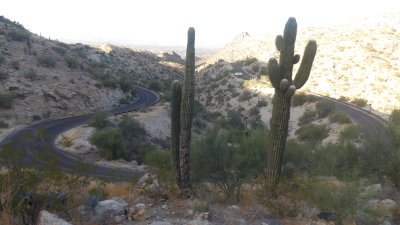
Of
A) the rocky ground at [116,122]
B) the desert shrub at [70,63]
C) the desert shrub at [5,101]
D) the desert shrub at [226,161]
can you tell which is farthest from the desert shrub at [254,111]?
the desert shrub at [226,161]

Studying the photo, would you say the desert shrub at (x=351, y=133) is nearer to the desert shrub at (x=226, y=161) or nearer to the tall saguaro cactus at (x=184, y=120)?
the desert shrub at (x=226, y=161)

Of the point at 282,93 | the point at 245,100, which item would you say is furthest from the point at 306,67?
the point at 245,100

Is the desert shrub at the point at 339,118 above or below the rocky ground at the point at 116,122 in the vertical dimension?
above

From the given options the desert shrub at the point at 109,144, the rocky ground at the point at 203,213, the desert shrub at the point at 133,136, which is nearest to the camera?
the rocky ground at the point at 203,213

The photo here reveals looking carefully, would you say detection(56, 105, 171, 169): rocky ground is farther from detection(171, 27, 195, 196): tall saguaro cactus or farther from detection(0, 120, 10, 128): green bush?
detection(171, 27, 195, 196): tall saguaro cactus

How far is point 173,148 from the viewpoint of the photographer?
40.6 ft

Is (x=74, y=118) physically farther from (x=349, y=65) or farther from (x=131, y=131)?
(x=349, y=65)

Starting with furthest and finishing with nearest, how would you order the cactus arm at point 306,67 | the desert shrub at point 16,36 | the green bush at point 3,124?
the desert shrub at point 16,36, the green bush at point 3,124, the cactus arm at point 306,67

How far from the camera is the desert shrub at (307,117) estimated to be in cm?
3681

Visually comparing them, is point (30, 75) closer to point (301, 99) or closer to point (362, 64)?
point (301, 99)

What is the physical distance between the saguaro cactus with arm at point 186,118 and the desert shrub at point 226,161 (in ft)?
3.64

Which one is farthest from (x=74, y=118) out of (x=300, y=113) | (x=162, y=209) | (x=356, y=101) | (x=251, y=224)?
(x=356, y=101)

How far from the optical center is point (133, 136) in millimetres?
33844

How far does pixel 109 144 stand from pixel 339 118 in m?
23.1
